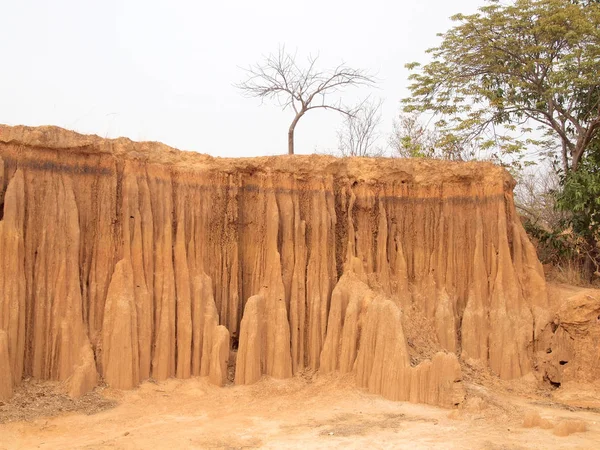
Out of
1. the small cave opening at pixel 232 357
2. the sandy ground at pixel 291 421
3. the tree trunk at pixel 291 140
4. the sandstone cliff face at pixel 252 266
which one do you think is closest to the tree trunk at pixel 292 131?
the tree trunk at pixel 291 140

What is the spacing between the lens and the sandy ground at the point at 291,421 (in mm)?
10023

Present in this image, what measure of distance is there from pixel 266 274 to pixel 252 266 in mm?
419

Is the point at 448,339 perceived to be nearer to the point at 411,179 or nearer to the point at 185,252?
the point at 411,179

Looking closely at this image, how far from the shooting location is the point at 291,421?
1123 cm

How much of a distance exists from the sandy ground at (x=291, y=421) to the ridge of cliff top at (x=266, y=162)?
172 inches

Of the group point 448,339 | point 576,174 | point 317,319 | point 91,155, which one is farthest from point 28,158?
point 576,174

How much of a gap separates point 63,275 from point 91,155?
2.35 meters

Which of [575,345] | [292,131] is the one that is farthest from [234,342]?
[292,131]

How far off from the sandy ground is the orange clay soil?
39 cm

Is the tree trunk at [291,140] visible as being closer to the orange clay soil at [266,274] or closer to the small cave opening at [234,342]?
the orange clay soil at [266,274]

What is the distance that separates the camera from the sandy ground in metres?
10.0

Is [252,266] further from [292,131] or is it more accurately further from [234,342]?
[292,131]

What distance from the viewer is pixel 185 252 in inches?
521

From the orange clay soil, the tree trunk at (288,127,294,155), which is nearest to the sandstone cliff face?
the orange clay soil
